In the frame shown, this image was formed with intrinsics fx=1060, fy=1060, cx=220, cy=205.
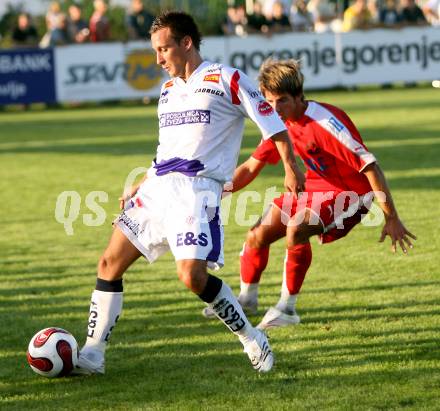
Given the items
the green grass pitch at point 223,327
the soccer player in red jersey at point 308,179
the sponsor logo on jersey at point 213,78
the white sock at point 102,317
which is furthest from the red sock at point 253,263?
the sponsor logo on jersey at point 213,78

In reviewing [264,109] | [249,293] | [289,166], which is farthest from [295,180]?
[249,293]

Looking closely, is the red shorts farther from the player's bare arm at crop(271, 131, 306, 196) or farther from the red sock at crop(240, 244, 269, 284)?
the player's bare arm at crop(271, 131, 306, 196)

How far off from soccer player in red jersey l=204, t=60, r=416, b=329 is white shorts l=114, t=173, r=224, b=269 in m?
1.06

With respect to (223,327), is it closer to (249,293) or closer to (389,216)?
(249,293)

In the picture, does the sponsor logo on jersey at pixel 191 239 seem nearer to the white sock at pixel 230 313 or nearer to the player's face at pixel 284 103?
the white sock at pixel 230 313

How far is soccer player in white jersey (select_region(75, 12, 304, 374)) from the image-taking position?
5.92 meters

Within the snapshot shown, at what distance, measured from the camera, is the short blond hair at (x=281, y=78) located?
6777 millimetres

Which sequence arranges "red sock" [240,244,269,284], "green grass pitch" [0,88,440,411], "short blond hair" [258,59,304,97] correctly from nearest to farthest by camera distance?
"green grass pitch" [0,88,440,411] < "short blond hair" [258,59,304,97] < "red sock" [240,244,269,284]

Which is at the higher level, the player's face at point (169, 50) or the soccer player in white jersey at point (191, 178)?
the player's face at point (169, 50)

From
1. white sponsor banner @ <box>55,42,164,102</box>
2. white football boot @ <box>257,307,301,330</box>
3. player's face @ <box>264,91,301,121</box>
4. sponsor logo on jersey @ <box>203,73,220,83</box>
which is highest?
sponsor logo on jersey @ <box>203,73,220,83</box>

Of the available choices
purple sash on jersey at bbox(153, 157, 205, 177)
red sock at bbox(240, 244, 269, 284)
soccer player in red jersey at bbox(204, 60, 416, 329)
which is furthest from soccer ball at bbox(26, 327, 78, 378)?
red sock at bbox(240, 244, 269, 284)

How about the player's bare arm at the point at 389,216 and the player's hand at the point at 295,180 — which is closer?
the player's hand at the point at 295,180

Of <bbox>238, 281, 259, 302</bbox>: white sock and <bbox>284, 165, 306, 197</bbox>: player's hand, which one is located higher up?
<bbox>284, 165, 306, 197</bbox>: player's hand

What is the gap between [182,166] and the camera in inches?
238
